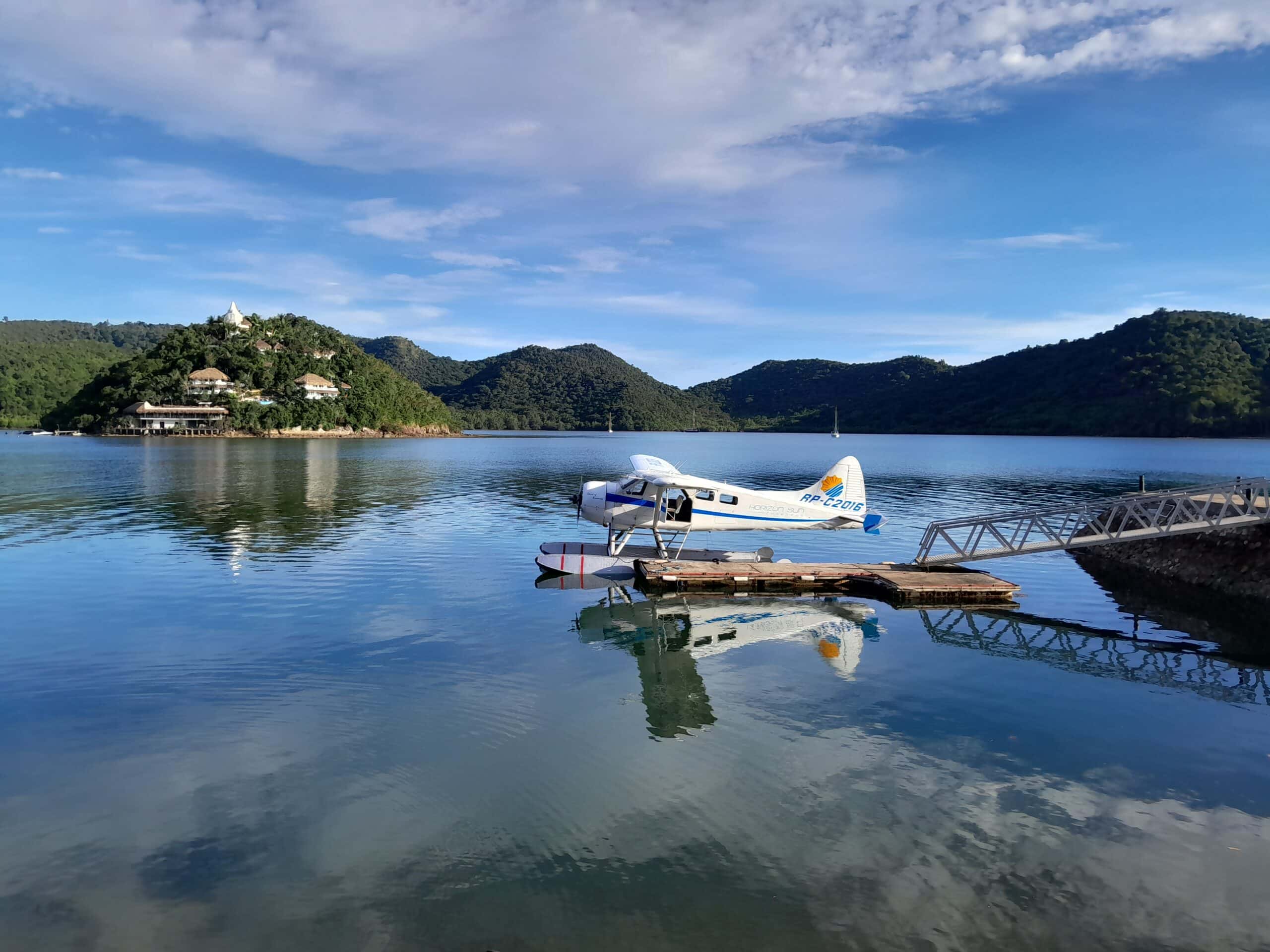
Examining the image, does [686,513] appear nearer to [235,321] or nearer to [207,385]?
[207,385]

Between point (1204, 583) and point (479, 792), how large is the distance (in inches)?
863

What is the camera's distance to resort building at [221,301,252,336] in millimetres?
164500

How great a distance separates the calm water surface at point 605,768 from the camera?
632 centimetres

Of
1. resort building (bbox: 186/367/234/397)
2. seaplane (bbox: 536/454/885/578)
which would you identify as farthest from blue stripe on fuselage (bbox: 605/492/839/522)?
resort building (bbox: 186/367/234/397)

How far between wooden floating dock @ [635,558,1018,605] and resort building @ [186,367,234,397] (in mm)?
145133

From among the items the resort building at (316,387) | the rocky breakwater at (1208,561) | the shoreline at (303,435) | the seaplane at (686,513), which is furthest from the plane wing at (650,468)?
the resort building at (316,387)

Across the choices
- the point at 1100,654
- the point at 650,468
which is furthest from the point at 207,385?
the point at 1100,654

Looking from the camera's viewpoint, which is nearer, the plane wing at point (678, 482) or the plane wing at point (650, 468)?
the plane wing at point (678, 482)

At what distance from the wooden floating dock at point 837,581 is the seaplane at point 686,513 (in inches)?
58.1

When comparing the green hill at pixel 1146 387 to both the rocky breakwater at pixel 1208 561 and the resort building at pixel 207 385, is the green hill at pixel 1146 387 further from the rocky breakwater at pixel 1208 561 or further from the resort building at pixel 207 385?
the resort building at pixel 207 385

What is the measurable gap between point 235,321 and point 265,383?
4161 cm

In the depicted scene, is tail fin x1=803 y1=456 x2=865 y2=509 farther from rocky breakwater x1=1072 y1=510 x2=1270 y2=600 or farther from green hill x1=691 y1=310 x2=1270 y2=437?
green hill x1=691 y1=310 x2=1270 y2=437

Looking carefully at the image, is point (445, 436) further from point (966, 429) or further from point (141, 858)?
point (141, 858)

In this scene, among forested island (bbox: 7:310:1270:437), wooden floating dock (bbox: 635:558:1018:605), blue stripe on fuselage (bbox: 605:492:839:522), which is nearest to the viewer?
wooden floating dock (bbox: 635:558:1018:605)
